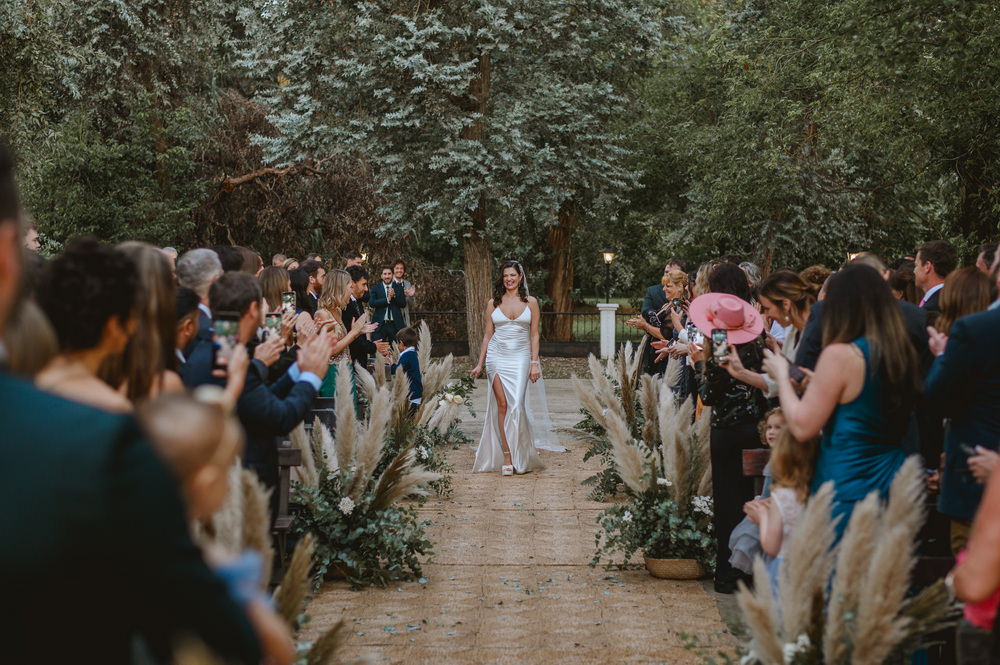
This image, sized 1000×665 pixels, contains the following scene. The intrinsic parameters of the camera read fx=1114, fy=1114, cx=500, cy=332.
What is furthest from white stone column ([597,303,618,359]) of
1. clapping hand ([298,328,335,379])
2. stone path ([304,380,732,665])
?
clapping hand ([298,328,335,379])

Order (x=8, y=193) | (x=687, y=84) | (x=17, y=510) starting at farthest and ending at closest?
(x=687, y=84), (x=8, y=193), (x=17, y=510)

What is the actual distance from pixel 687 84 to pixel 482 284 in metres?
10.2

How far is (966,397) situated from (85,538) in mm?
3946

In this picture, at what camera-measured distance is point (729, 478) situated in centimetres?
694

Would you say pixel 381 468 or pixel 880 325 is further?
pixel 381 468

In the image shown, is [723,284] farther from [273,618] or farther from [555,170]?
[555,170]

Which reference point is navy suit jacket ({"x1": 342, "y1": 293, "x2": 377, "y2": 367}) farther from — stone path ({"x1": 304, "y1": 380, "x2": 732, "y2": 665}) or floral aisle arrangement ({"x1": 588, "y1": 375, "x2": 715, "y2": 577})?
floral aisle arrangement ({"x1": 588, "y1": 375, "x2": 715, "y2": 577})

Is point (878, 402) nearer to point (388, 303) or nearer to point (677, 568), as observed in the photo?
point (677, 568)

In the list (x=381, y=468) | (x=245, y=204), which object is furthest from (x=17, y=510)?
(x=245, y=204)

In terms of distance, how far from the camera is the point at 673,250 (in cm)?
3231

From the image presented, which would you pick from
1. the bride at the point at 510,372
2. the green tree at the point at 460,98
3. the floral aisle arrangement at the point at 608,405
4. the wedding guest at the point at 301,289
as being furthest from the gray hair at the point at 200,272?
the green tree at the point at 460,98

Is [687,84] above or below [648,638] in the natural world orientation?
above

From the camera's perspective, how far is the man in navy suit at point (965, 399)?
14.4 ft

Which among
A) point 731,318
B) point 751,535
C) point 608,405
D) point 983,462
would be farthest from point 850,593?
point 608,405
